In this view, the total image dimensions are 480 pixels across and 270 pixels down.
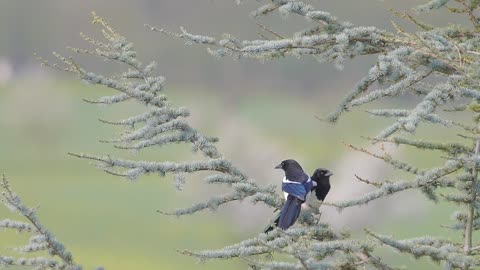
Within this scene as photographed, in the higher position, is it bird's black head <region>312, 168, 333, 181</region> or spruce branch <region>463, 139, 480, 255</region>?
bird's black head <region>312, 168, 333, 181</region>

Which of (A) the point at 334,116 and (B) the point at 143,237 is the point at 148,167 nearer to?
(A) the point at 334,116

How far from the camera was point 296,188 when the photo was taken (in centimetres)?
807

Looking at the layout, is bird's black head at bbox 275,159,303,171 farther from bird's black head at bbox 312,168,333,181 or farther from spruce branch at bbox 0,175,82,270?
spruce branch at bbox 0,175,82,270

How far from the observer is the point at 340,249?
20.0 feet

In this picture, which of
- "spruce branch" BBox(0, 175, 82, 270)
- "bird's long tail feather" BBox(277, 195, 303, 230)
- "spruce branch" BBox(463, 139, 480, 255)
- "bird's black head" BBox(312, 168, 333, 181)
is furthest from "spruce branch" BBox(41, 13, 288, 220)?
"bird's black head" BBox(312, 168, 333, 181)

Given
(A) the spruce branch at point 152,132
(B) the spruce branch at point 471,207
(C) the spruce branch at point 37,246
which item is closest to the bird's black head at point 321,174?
(A) the spruce branch at point 152,132

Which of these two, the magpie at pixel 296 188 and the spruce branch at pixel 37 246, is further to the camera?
the magpie at pixel 296 188

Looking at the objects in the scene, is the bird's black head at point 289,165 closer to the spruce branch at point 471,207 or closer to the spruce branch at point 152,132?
the spruce branch at point 152,132

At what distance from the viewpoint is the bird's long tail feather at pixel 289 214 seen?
23.9 feet

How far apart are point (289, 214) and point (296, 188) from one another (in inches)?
29.1

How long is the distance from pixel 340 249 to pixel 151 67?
2418 millimetres

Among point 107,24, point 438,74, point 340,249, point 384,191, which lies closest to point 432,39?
point 438,74

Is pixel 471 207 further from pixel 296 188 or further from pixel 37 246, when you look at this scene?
pixel 37 246

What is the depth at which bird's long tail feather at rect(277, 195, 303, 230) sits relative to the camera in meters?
7.28
